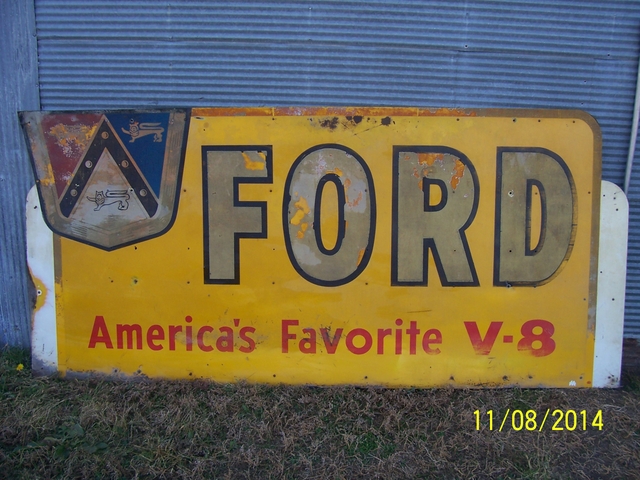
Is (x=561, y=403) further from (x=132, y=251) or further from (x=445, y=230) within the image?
(x=132, y=251)

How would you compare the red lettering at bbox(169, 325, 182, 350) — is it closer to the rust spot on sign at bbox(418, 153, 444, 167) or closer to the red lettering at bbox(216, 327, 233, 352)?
the red lettering at bbox(216, 327, 233, 352)

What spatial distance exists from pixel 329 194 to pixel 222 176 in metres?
0.67

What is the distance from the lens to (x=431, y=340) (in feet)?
8.96

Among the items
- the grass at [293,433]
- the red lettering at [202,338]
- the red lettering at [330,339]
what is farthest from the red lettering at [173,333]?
the red lettering at [330,339]

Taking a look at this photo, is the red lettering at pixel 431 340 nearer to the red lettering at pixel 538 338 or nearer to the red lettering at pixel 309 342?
the red lettering at pixel 538 338

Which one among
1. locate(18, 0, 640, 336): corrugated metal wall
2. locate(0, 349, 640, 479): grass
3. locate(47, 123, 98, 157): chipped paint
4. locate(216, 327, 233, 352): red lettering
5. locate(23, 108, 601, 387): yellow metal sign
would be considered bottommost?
locate(0, 349, 640, 479): grass

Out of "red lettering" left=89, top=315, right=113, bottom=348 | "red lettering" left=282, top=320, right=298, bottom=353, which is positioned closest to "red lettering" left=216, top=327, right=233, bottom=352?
"red lettering" left=282, top=320, right=298, bottom=353

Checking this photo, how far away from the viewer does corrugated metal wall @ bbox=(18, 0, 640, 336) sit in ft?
9.44

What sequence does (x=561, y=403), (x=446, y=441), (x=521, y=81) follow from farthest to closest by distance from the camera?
(x=521, y=81), (x=561, y=403), (x=446, y=441)

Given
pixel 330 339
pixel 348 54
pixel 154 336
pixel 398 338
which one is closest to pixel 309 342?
pixel 330 339

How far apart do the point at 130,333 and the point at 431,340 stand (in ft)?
6.24

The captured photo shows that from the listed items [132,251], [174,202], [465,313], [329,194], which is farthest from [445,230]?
[132,251]

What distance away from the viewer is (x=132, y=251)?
2754mm

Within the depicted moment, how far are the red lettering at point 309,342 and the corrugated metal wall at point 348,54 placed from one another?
1516mm
